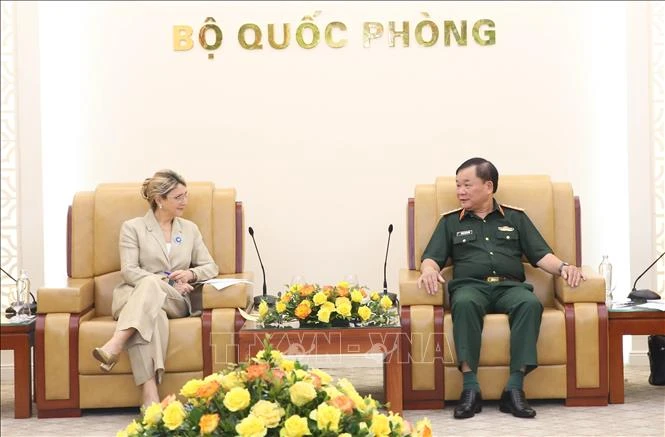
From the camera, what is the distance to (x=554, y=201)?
221 inches

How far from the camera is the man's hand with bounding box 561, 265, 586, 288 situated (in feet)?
16.8

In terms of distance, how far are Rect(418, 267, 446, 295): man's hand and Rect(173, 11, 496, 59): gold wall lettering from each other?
1.81 meters

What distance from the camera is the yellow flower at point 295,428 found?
1.89 m

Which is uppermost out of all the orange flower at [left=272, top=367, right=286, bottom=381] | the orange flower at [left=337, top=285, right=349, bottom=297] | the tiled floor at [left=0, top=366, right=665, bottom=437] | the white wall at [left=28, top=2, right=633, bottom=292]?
the white wall at [left=28, top=2, right=633, bottom=292]

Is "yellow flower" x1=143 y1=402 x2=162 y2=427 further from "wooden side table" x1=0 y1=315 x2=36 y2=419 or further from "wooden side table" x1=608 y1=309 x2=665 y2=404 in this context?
"wooden side table" x1=608 y1=309 x2=665 y2=404

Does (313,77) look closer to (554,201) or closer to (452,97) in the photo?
(452,97)

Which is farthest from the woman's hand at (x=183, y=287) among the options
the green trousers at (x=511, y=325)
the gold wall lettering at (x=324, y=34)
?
the gold wall lettering at (x=324, y=34)

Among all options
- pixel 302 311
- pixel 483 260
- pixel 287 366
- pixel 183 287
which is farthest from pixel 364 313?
pixel 287 366

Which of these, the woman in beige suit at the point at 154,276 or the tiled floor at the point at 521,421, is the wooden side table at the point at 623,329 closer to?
the tiled floor at the point at 521,421

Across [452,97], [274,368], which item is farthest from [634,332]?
[274,368]

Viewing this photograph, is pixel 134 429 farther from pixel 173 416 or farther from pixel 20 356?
pixel 20 356

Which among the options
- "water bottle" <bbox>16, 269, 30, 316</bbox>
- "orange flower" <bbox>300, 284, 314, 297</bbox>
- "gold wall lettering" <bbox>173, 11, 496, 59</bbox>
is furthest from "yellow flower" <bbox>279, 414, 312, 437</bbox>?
"gold wall lettering" <bbox>173, 11, 496, 59</bbox>

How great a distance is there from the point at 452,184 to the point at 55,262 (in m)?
2.61

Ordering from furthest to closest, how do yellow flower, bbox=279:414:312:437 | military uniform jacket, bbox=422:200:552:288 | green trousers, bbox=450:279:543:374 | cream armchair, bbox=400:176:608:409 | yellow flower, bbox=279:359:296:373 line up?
military uniform jacket, bbox=422:200:552:288 < cream armchair, bbox=400:176:608:409 < green trousers, bbox=450:279:543:374 < yellow flower, bbox=279:359:296:373 < yellow flower, bbox=279:414:312:437
